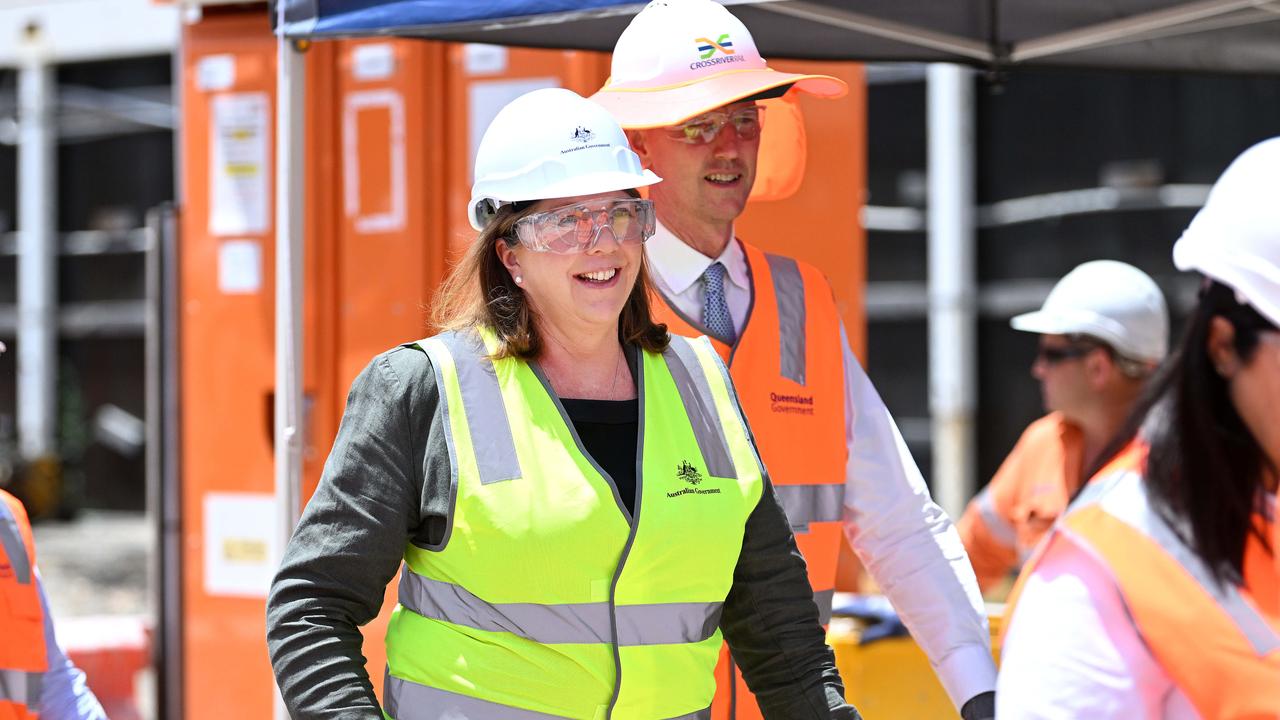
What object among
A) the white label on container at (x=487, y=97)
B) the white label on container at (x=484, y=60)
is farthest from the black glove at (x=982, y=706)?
the white label on container at (x=484, y=60)

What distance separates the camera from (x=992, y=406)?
40.8 ft

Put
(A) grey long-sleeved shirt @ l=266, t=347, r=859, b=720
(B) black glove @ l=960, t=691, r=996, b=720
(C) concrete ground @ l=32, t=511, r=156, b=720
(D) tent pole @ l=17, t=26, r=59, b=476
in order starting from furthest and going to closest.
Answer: (D) tent pole @ l=17, t=26, r=59, b=476, (C) concrete ground @ l=32, t=511, r=156, b=720, (B) black glove @ l=960, t=691, r=996, b=720, (A) grey long-sleeved shirt @ l=266, t=347, r=859, b=720

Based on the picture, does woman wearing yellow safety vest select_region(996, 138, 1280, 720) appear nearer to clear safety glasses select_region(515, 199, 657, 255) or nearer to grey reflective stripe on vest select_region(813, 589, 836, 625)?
clear safety glasses select_region(515, 199, 657, 255)

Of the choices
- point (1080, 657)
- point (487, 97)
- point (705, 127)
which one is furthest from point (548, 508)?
point (487, 97)

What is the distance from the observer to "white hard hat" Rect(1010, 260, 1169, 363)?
4355mm

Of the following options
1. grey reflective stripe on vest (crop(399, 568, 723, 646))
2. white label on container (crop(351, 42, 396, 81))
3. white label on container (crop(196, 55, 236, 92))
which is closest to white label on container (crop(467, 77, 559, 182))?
white label on container (crop(351, 42, 396, 81))

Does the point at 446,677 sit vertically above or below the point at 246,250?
below

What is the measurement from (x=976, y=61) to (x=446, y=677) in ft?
8.20

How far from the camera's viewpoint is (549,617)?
2037 mm

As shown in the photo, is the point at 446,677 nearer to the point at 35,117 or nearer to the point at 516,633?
the point at 516,633

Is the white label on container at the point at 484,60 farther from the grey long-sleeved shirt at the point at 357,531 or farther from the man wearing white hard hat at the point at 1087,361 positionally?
the grey long-sleeved shirt at the point at 357,531

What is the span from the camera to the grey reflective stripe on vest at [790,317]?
2857mm

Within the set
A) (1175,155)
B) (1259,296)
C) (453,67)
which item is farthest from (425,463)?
(1175,155)

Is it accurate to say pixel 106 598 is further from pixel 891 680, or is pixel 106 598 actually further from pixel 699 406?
pixel 699 406
